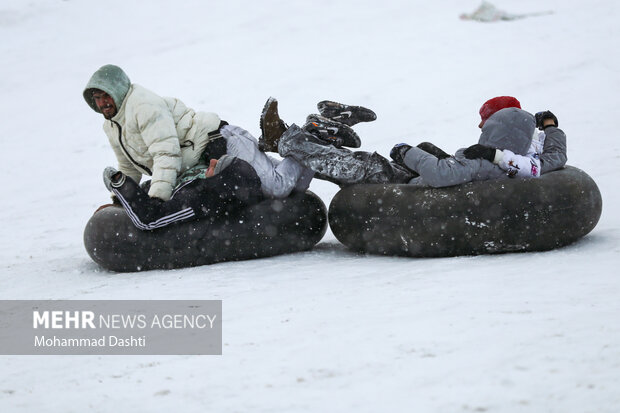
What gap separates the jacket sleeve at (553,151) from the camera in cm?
507

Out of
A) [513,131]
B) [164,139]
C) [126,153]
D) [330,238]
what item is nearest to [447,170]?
[513,131]

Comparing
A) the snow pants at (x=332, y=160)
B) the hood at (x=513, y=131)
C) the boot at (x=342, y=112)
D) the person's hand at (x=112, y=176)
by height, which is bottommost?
the person's hand at (x=112, y=176)

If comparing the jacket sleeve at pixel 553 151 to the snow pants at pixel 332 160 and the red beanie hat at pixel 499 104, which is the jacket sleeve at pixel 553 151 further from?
the snow pants at pixel 332 160

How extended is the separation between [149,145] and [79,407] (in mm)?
2768

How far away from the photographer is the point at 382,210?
16.6 ft

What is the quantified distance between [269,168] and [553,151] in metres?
2.15

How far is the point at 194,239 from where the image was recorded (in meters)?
5.20

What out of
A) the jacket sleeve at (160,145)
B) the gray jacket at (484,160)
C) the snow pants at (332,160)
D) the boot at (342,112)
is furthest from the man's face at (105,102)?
the gray jacket at (484,160)

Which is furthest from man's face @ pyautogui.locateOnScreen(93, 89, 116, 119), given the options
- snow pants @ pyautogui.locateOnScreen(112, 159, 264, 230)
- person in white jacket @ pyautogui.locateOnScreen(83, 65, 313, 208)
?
snow pants @ pyautogui.locateOnScreen(112, 159, 264, 230)

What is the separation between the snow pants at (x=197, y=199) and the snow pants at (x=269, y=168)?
111mm

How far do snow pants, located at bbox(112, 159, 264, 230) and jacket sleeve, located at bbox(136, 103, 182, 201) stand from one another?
0.09 m

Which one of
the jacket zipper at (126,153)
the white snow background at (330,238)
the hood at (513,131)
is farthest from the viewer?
the jacket zipper at (126,153)

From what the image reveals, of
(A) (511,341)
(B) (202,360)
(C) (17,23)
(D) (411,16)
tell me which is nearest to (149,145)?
(B) (202,360)

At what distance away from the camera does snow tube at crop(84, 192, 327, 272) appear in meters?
5.20
